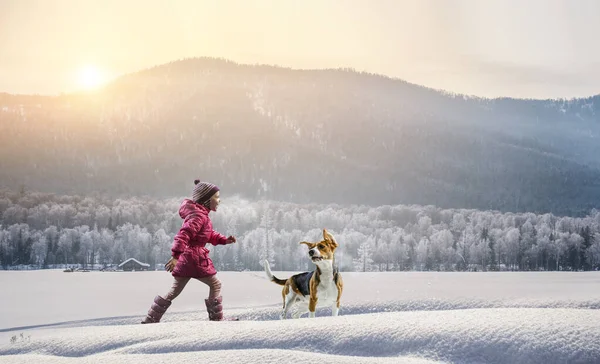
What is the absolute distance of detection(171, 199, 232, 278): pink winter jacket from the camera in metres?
7.72

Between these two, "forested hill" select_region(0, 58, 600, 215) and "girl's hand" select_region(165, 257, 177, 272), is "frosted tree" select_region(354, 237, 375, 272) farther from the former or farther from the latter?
"girl's hand" select_region(165, 257, 177, 272)

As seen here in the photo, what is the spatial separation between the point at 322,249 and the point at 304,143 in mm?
110672

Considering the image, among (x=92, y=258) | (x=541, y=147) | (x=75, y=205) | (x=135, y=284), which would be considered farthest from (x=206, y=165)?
(x=135, y=284)

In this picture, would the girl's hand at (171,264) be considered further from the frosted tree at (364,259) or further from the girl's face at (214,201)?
the frosted tree at (364,259)

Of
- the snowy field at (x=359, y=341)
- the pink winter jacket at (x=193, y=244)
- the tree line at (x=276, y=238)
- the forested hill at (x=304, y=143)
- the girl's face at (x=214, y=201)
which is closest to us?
the snowy field at (x=359, y=341)

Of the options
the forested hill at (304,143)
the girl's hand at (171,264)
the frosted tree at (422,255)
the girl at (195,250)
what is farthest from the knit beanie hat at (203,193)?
the forested hill at (304,143)

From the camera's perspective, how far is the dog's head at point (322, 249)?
24.9ft

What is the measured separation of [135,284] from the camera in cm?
2094

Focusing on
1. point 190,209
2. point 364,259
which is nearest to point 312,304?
point 190,209

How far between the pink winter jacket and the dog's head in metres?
1.04

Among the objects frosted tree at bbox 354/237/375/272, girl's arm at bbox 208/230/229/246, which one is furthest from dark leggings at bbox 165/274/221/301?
frosted tree at bbox 354/237/375/272

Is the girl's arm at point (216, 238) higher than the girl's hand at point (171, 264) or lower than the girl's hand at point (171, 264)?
higher

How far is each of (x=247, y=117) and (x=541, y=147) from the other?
57246 mm

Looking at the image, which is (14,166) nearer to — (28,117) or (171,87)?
(28,117)
